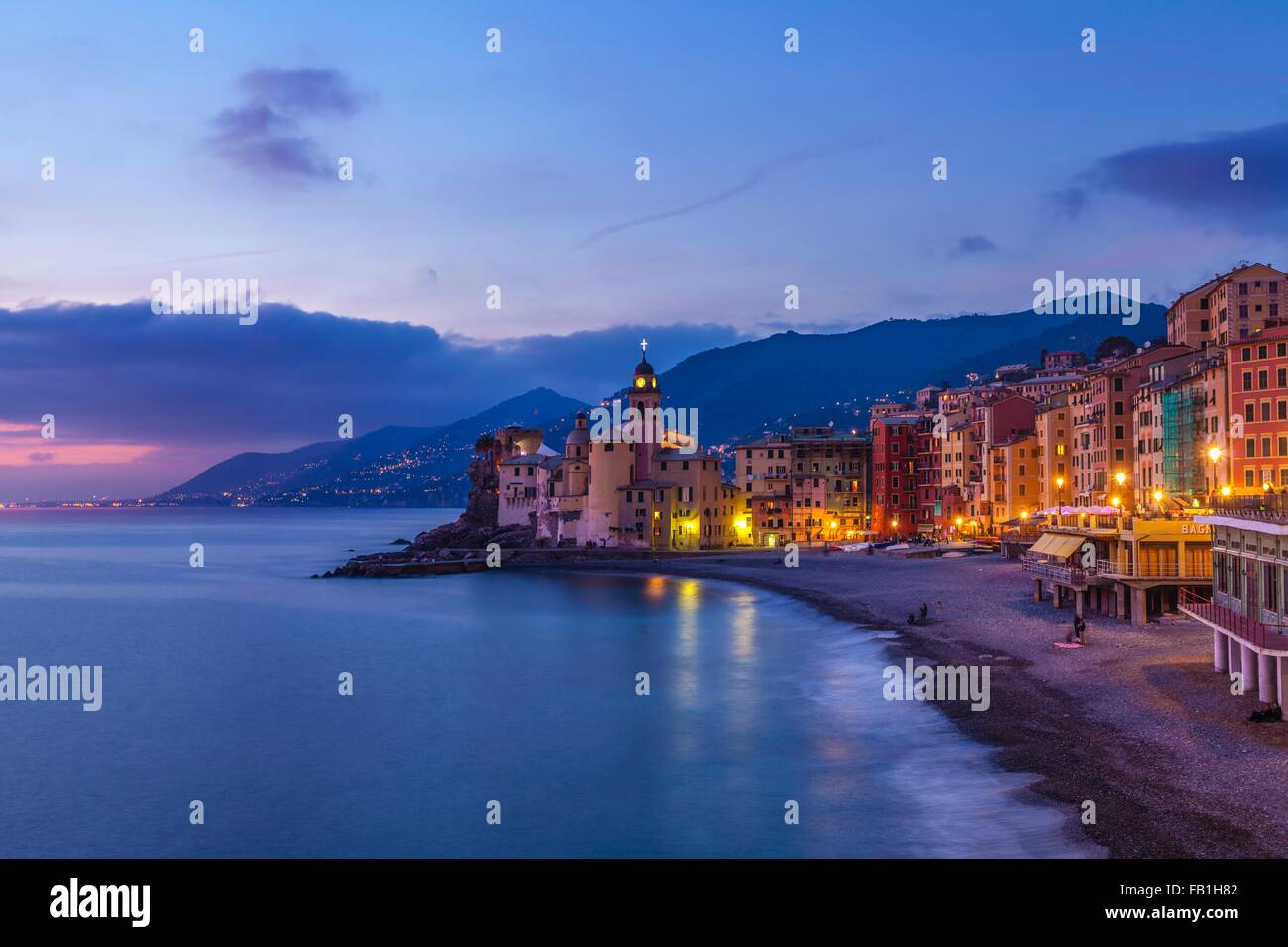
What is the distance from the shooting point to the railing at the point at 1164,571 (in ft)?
151

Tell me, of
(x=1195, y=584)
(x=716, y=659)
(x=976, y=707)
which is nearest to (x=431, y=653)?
(x=716, y=659)

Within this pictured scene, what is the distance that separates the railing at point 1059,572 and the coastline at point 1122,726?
182 centimetres

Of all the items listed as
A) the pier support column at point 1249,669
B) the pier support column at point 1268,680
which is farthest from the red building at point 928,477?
the pier support column at point 1268,680

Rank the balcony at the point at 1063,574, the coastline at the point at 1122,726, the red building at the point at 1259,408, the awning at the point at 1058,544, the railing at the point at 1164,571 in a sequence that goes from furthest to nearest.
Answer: the red building at the point at 1259,408 < the awning at the point at 1058,544 < the balcony at the point at 1063,574 < the railing at the point at 1164,571 < the coastline at the point at 1122,726

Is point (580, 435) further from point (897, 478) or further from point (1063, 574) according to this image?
point (1063, 574)

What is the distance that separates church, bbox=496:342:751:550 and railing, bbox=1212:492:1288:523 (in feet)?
293

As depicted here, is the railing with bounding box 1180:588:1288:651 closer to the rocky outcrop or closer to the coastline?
the coastline

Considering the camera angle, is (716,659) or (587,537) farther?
(587,537)

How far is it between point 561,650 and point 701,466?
6341cm

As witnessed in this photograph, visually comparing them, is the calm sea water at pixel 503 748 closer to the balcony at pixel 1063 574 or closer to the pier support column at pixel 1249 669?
the pier support column at pixel 1249 669

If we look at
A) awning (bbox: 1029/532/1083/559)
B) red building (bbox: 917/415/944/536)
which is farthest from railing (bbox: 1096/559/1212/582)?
red building (bbox: 917/415/944/536)

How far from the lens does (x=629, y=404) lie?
138m
